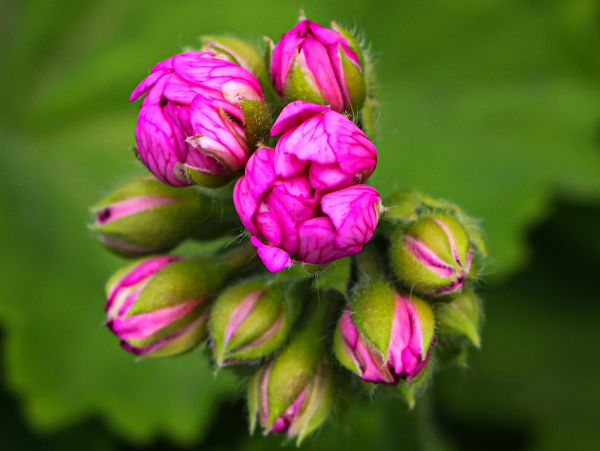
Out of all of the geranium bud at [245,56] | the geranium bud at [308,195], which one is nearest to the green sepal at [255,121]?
the geranium bud at [308,195]

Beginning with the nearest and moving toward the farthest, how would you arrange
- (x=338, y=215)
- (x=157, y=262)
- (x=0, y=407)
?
(x=338, y=215)
(x=157, y=262)
(x=0, y=407)

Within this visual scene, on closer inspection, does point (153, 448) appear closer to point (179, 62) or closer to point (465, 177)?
point (465, 177)

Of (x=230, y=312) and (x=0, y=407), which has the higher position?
(x=230, y=312)

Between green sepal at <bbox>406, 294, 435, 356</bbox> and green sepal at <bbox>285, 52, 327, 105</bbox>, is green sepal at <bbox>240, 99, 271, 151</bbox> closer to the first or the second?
green sepal at <bbox>285, 52, 327, 105</bbox>

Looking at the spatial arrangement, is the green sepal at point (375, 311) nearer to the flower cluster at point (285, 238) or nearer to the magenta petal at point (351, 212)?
the flower cluster at point (285, 238)

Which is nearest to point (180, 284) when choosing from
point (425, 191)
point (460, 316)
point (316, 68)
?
point (316, 68)

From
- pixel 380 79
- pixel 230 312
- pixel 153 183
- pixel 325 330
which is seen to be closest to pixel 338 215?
pixel 230 312
